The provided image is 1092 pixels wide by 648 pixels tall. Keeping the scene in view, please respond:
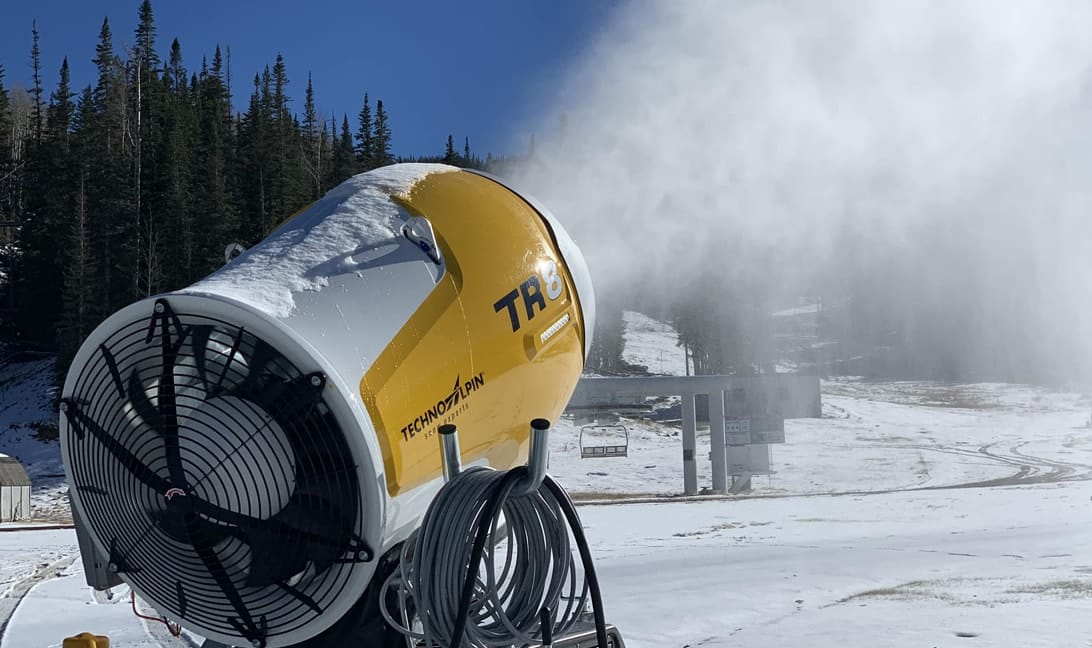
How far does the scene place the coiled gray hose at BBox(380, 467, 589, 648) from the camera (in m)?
3.68

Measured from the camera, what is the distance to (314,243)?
4398 millimetres

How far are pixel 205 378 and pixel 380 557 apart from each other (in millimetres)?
1034

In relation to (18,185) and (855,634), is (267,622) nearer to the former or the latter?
(855,634)

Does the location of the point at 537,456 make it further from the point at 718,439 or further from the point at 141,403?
the point at 718,439

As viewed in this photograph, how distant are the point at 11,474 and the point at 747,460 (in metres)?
21.2

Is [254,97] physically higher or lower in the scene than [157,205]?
higher

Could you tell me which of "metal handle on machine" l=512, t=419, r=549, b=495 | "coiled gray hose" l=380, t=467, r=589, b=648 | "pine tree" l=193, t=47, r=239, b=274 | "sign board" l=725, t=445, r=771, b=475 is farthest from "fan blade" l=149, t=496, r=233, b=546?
"pine tree" l=193, t=47, r=239, b=274

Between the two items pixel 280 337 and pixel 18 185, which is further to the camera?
pixel 18 185

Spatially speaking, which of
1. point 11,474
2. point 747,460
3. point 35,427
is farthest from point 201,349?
point 35,427

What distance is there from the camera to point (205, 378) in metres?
3.86

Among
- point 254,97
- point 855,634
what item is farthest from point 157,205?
point 855,634

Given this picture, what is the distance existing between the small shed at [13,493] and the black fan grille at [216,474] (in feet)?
74.8

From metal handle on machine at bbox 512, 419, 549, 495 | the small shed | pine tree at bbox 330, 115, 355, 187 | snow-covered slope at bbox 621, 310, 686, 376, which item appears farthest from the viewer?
snow-covered slope at bbox 621, 310, 686, 376

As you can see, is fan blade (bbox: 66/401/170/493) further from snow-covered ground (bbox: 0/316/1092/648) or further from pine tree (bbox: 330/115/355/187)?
pine tree (bbox: 330/115/355/187)
